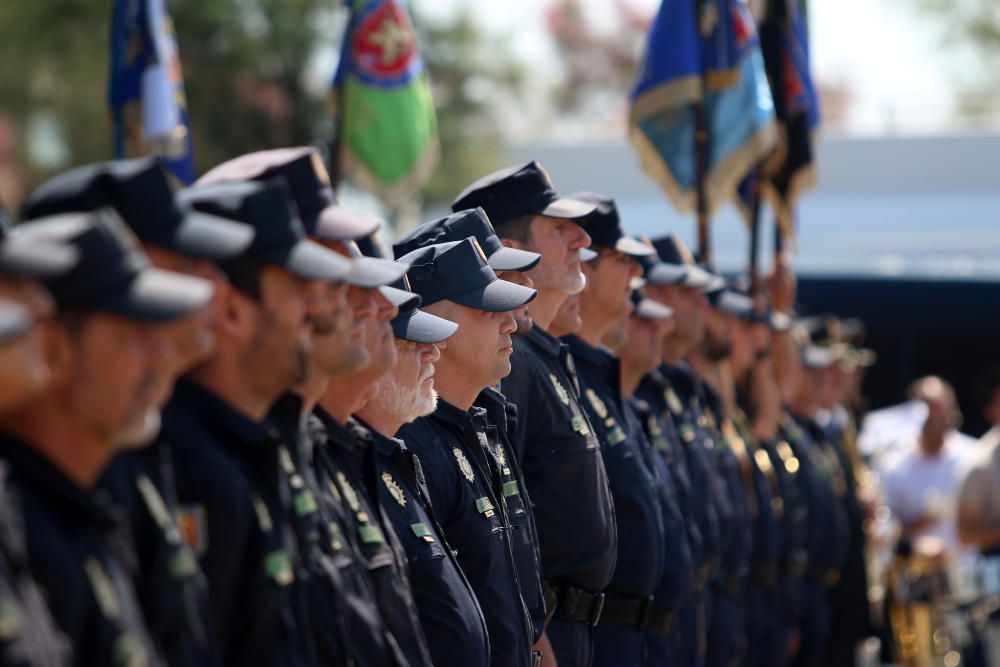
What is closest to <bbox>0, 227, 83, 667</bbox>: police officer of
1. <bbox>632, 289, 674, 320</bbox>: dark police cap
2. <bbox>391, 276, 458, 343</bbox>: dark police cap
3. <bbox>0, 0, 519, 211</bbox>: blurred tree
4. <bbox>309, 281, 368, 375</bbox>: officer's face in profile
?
<bbox>309, 281, 368, 375</bbox>: officer's face in profile

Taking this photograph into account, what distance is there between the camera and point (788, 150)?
10180 millimetres

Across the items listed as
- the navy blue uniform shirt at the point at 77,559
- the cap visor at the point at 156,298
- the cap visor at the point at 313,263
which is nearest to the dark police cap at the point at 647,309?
the cap visor at the point at 313,263

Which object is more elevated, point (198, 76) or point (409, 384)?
point (409, 384)

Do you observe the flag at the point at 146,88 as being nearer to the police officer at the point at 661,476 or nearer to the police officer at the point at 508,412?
the police officer at the point at 661,476

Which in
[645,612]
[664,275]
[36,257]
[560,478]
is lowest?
[645,612]

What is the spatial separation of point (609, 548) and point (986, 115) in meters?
17.1

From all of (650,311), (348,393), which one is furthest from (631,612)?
(348,393)

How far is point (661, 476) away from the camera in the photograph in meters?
6.38

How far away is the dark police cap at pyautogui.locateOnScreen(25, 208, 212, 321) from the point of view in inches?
102

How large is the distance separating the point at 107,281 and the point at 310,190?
105cm

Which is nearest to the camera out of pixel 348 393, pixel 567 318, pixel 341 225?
pixel 341 225

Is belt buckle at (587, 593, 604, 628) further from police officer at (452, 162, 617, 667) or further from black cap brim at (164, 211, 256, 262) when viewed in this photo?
black cap brim at (164, 211, 256, 262)

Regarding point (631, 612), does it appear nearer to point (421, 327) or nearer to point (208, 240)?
point (421, 327)

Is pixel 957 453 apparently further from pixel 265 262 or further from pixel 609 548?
pixel 265 262
